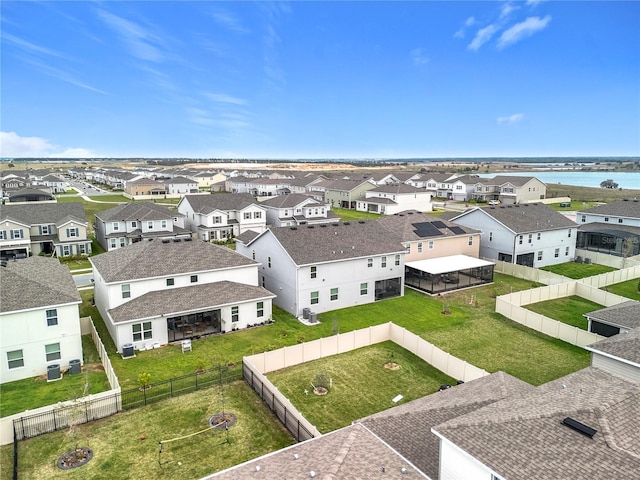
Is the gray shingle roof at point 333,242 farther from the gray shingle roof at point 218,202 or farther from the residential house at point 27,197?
the residential house at point 27,197

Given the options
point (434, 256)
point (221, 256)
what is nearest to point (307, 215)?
point (434, 256)

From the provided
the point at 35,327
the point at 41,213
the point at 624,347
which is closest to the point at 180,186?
the point at 41,213

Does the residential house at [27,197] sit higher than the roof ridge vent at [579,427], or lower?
higher

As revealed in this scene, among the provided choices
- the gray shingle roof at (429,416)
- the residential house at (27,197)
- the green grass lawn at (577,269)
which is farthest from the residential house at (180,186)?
the gray shingle roof at (429,416)

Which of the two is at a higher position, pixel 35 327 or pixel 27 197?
pixel 27 197

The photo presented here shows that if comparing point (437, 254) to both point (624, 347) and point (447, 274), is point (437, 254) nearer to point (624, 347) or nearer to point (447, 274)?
point (447, 274)

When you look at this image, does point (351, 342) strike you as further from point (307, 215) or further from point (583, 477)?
point (307, 215)
